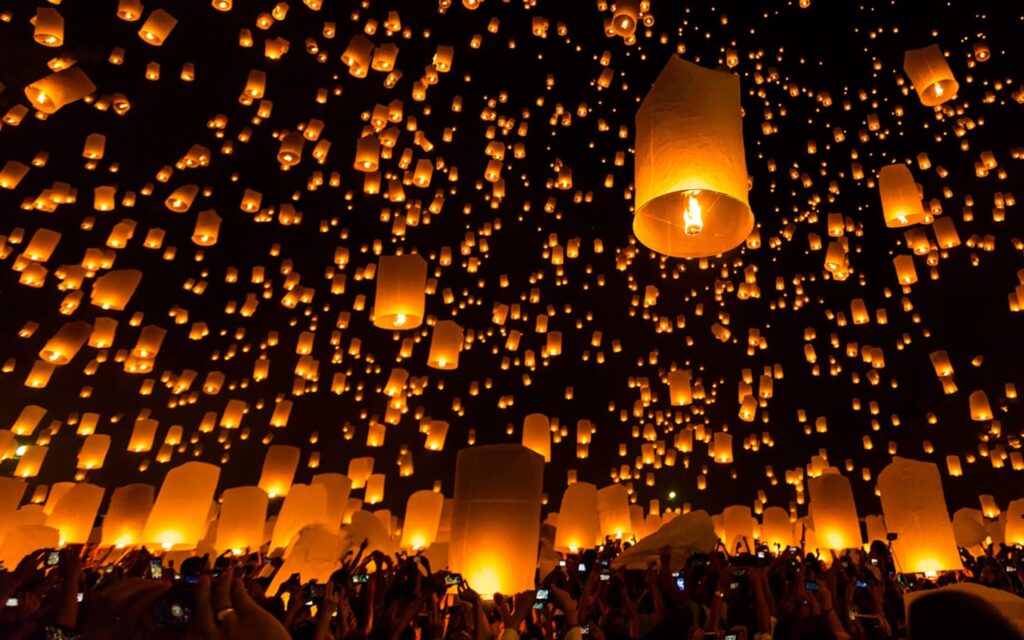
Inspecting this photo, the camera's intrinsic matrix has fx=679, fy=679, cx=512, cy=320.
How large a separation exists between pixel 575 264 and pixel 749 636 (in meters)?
12.5

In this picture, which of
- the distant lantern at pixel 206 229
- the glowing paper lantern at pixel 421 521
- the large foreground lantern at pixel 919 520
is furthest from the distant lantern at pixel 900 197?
the distant lantern at pixel 206 229

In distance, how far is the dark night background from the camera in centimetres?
1178

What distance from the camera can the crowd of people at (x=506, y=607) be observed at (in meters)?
1.64

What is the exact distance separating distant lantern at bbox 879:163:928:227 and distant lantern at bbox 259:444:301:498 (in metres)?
9.57

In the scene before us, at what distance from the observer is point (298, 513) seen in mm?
9016

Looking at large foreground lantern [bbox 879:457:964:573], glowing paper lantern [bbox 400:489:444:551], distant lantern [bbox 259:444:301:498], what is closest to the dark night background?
distant lantern [bbox 259:444:301:498]

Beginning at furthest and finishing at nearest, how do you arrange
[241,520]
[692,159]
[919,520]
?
[241,520] < [919,520] < [692,159]

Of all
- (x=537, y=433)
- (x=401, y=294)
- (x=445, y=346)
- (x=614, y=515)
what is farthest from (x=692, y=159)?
(x=614, y=515)

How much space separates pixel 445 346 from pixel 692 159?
555 cm

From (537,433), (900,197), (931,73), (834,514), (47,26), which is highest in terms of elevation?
(47,26)

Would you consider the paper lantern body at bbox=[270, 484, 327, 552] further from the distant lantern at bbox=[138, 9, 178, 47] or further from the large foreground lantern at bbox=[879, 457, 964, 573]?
the large foreground lantern at bbox=[879, 457, 964, 573]

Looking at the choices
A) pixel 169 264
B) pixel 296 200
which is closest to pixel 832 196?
pixel 296 200

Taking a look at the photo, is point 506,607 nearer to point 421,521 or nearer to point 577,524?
point 577,524

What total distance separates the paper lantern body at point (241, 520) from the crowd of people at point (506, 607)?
3.82 meters
